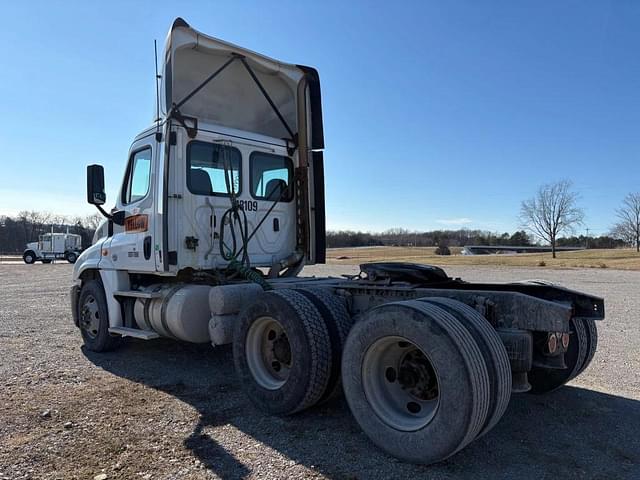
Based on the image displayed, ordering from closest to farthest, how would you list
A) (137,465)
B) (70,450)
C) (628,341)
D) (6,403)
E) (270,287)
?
(137,465) → (70,450) → (6,403) → (270,287) → (628,341)

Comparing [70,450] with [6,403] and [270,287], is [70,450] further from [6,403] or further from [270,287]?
[270,287]

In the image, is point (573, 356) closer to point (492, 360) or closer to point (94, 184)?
point (492, 360)

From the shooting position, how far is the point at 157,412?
444cm

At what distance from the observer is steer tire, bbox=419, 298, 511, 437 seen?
3.08 metres

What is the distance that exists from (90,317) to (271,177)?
3229mm

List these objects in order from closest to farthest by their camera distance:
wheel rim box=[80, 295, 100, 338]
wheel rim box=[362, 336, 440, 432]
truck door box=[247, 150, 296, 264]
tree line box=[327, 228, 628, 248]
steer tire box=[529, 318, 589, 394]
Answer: wheel rim box=[362, 336, 440, 432] → steer tire box=[529, 318, 589, 394] → truck door box=[247, 150, 296, 264] → wheel rim box=[80, 295, 100, 338] → tree line box=[327, 228, 628, 248]

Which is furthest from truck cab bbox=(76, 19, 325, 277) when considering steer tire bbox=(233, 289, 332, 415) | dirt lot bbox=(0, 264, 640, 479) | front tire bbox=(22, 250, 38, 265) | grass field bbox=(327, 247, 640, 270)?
front tire bbox=(22, 250, 38, 265)

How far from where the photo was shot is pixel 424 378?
3.49m

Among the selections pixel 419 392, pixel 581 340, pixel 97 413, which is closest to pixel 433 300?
pixel 419 392

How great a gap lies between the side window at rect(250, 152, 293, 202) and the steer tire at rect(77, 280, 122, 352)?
2.60 metres

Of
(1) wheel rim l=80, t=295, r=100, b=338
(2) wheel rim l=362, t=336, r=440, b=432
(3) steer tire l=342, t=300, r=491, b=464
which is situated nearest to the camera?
(3) steer tire l=342, t=300, r=491, b=464

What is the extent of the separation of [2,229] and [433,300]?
94.9 meters

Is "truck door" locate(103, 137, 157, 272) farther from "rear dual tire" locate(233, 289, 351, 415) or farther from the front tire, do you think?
the front tire

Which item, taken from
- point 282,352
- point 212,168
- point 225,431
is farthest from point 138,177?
point 225,431
